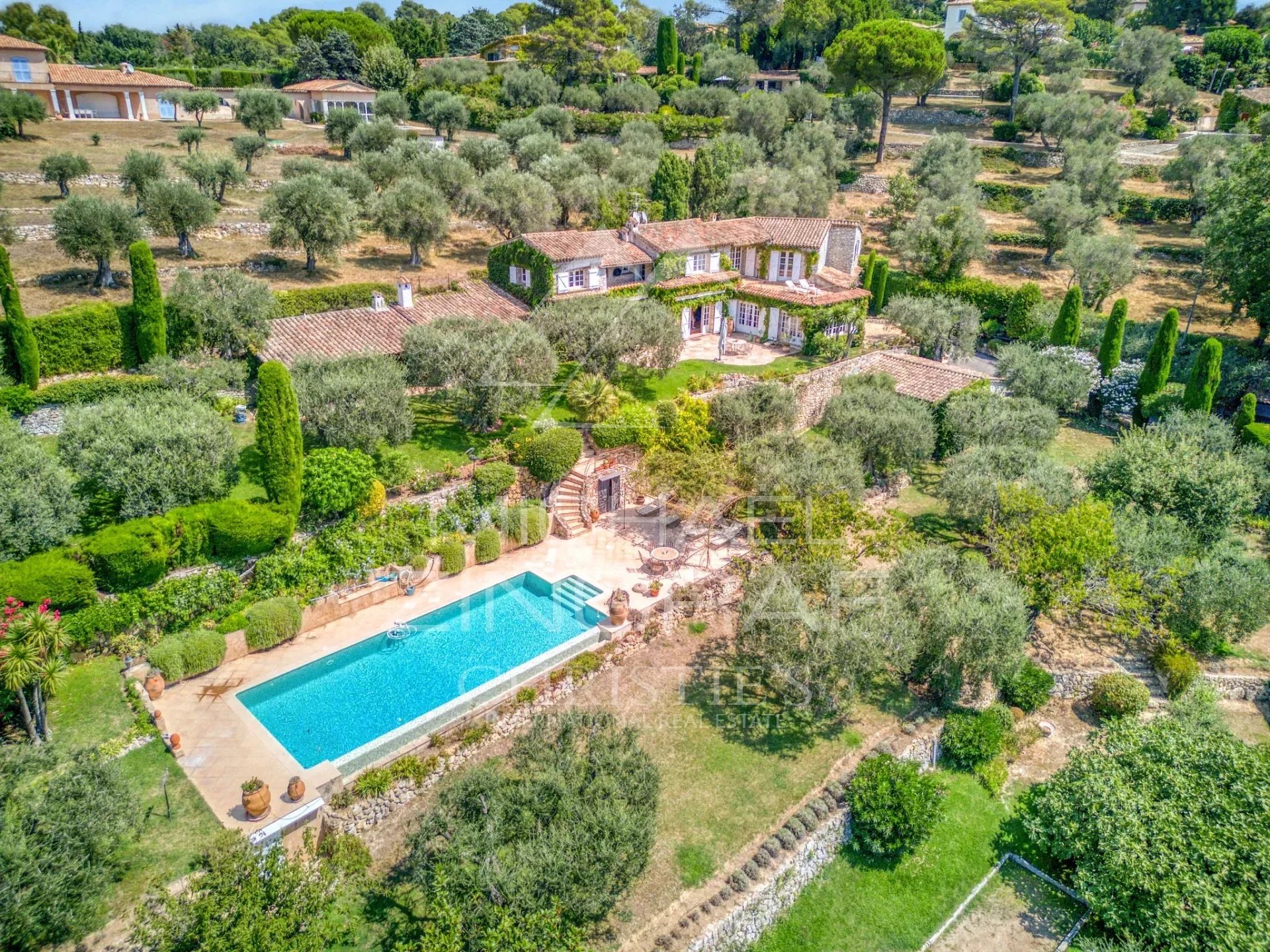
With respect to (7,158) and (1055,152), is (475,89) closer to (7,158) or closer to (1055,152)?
(7,158)

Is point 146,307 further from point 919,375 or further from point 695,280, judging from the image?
point 919,375

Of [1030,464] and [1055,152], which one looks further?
[1055,152]

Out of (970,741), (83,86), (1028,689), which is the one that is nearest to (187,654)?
(970,741)

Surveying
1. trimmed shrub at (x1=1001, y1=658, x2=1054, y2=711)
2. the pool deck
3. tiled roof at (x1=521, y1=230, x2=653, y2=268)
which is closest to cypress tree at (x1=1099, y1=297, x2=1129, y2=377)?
tiled roof at (x1=521, y1=230, x2=653, y2=268)

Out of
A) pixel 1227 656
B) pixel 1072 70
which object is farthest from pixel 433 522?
pixel 1072 70

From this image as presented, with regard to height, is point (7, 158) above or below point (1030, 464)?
above

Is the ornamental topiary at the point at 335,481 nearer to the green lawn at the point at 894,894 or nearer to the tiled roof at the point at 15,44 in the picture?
the green lawn at the point at 894,894
